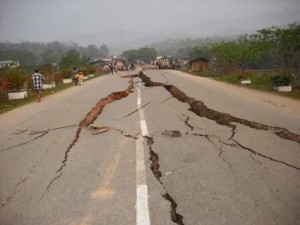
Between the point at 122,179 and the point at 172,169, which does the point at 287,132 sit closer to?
the point at 172,169

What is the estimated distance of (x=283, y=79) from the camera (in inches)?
645

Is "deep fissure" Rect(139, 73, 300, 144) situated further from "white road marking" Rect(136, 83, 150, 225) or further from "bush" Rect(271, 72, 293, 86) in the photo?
"bush" Rect(271, 72, 293, 86)

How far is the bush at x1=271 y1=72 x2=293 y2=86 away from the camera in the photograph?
16150mm

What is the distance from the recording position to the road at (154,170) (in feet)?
13.0

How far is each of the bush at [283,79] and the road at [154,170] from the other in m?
6.56

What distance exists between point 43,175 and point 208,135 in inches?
146

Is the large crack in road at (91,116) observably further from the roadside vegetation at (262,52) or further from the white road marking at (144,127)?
the roadside vegetation at (262,52)

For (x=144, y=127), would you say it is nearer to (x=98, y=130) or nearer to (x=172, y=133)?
(x=172, y=133)

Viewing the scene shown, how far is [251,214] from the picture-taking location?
3.83 metres

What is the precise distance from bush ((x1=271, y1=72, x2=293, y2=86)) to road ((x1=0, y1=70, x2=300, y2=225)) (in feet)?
21.5

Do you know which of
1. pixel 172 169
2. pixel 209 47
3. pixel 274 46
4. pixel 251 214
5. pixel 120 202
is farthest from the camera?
pixel 209 47

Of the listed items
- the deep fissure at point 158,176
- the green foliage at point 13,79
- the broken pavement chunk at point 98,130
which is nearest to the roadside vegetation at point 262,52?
the green foliage at point 13,79

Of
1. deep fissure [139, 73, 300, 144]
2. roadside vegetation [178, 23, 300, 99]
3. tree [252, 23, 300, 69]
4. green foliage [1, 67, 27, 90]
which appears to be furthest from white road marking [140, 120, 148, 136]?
tree [252, 23, 300, 69]

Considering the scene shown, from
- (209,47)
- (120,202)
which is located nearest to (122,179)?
(120,202)
